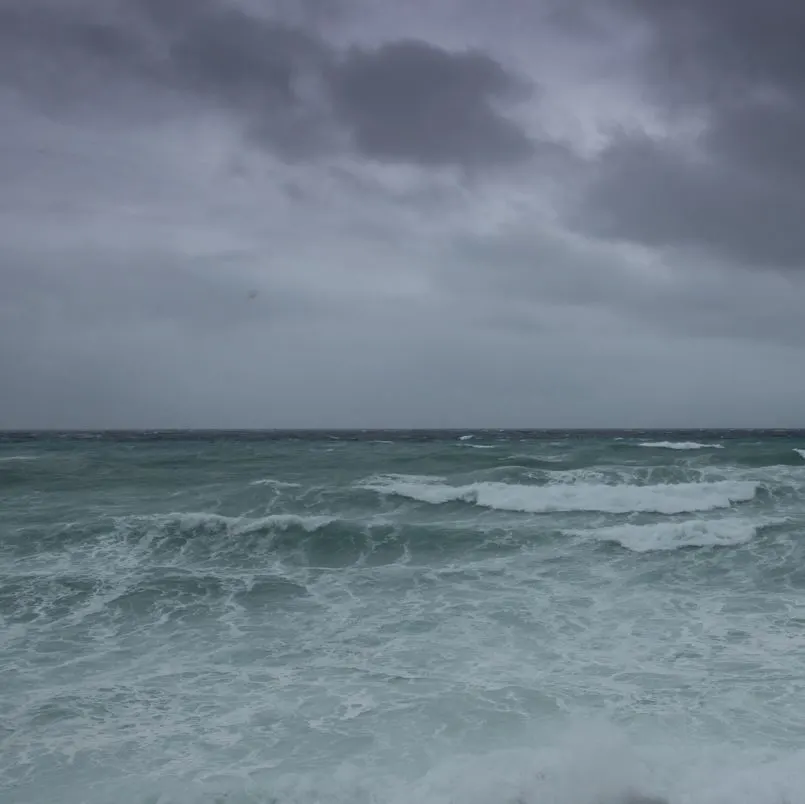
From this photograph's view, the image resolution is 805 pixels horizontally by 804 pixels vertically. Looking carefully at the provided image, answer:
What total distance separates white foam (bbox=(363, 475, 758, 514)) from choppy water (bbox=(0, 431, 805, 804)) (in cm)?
14

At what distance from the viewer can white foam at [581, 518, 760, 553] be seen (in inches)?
701

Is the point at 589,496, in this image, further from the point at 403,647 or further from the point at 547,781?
the point at 547,781

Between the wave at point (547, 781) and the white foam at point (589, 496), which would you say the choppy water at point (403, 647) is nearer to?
the wave at point (547, 781)

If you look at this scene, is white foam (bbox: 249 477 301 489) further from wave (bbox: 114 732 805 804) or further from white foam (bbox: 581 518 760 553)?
wave (bbox: 114 732 805 804)

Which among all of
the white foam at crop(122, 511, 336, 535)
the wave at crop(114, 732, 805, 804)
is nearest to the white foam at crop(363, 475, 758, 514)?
the white foam at crop(122, 511, 336, 535)

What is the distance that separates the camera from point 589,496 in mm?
23516

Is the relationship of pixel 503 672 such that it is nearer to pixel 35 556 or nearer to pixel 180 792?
pixel 180 792

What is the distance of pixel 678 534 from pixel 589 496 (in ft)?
17.1

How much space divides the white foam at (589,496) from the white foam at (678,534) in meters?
2.76

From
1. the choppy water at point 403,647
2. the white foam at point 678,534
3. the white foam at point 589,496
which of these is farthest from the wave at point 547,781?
the white foam at point 589,496

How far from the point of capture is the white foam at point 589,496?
22.4 meters

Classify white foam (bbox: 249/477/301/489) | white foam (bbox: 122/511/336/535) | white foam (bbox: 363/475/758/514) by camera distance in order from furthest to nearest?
white foam (bbox: 249/477/301/489), white foam (bbox: 363/475/758/514), white foam (bbox: 122/511/336/535)

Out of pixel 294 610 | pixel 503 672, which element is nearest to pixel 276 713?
pixel 503 672

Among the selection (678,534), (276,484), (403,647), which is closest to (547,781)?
(403,647)
